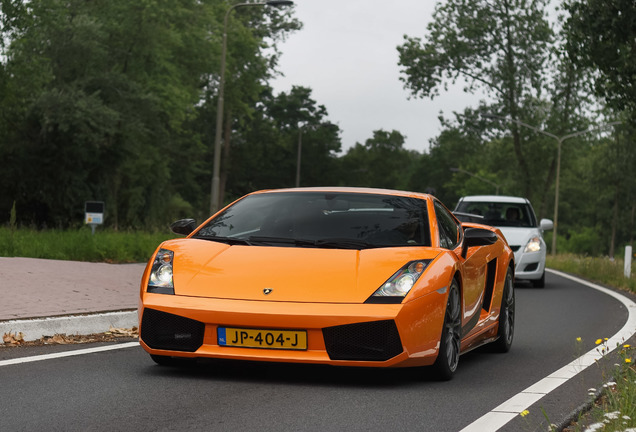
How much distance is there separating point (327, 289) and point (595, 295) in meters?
12.4

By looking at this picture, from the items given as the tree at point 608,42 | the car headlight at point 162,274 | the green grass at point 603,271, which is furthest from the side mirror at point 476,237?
the tree at point 608,42

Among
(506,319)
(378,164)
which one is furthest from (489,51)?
(378,164)

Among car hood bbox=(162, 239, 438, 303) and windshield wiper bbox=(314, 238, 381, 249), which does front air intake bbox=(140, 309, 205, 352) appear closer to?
car hood bbox=(162, 239, 438, 303)

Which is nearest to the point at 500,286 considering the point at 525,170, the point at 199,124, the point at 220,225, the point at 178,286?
the point at 220,225

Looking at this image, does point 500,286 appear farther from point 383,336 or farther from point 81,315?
point 81,315

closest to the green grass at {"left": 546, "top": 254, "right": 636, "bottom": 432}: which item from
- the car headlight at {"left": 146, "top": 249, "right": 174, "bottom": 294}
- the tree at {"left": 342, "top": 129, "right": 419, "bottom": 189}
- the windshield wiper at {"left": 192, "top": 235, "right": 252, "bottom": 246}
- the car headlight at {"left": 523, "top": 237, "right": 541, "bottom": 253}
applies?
the windshield wiper at {"left": 192, "top": 235, "right": 252, "bottom": 246}

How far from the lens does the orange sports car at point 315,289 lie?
6.80 meters

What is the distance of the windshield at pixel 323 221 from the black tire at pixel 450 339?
1.44 ft

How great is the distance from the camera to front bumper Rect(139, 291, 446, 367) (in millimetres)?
6754

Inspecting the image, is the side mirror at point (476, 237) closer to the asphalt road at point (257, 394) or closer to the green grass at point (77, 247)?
the asphalt road at point (257, 394)

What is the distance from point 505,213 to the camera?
2127 cm

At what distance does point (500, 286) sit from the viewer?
9.50 metres

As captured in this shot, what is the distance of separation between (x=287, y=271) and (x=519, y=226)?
1442 centimetres

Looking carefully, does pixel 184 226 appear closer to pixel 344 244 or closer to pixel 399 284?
pixel 344 244
